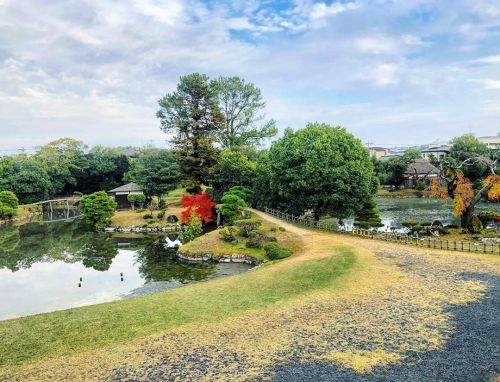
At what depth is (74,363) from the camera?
1247 cm

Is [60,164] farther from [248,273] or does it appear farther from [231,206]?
[248,273]

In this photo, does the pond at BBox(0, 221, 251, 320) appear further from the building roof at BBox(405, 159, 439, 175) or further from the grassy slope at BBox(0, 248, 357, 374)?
the building roof at BBox(405, 159, 439, 175)

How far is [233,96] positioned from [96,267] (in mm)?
38881

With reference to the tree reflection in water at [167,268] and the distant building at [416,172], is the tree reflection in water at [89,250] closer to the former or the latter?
the tree reflection in water at [167,268]

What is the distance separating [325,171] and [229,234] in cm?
992

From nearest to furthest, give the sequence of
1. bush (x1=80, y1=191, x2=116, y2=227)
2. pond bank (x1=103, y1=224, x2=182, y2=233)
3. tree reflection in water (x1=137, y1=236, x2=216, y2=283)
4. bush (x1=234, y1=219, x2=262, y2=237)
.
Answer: tree reflection in water (x1=137, y1=236, x2=216, y2=283) < bush (x1=234, y1=219, x2=262, y2=237) < pond bank (x1=103, y1=224, x2=182, y2=233) < bush (x1=80, y1=191, x2=116, y2=227)

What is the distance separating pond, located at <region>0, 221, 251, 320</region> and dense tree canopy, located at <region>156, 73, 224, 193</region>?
12791 mm

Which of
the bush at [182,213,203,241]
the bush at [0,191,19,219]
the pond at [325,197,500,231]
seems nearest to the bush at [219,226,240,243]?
the bush at [182,213,203,241]

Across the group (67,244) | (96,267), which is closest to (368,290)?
(96,267)

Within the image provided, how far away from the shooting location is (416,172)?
264ft

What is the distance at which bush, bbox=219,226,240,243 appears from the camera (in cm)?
3459

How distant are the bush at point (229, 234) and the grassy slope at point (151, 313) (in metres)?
11.8

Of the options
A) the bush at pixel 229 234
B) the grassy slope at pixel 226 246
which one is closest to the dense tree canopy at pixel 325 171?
the grassy slope at pixel 226 246

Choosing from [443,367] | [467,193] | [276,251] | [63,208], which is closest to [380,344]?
[443,367]
